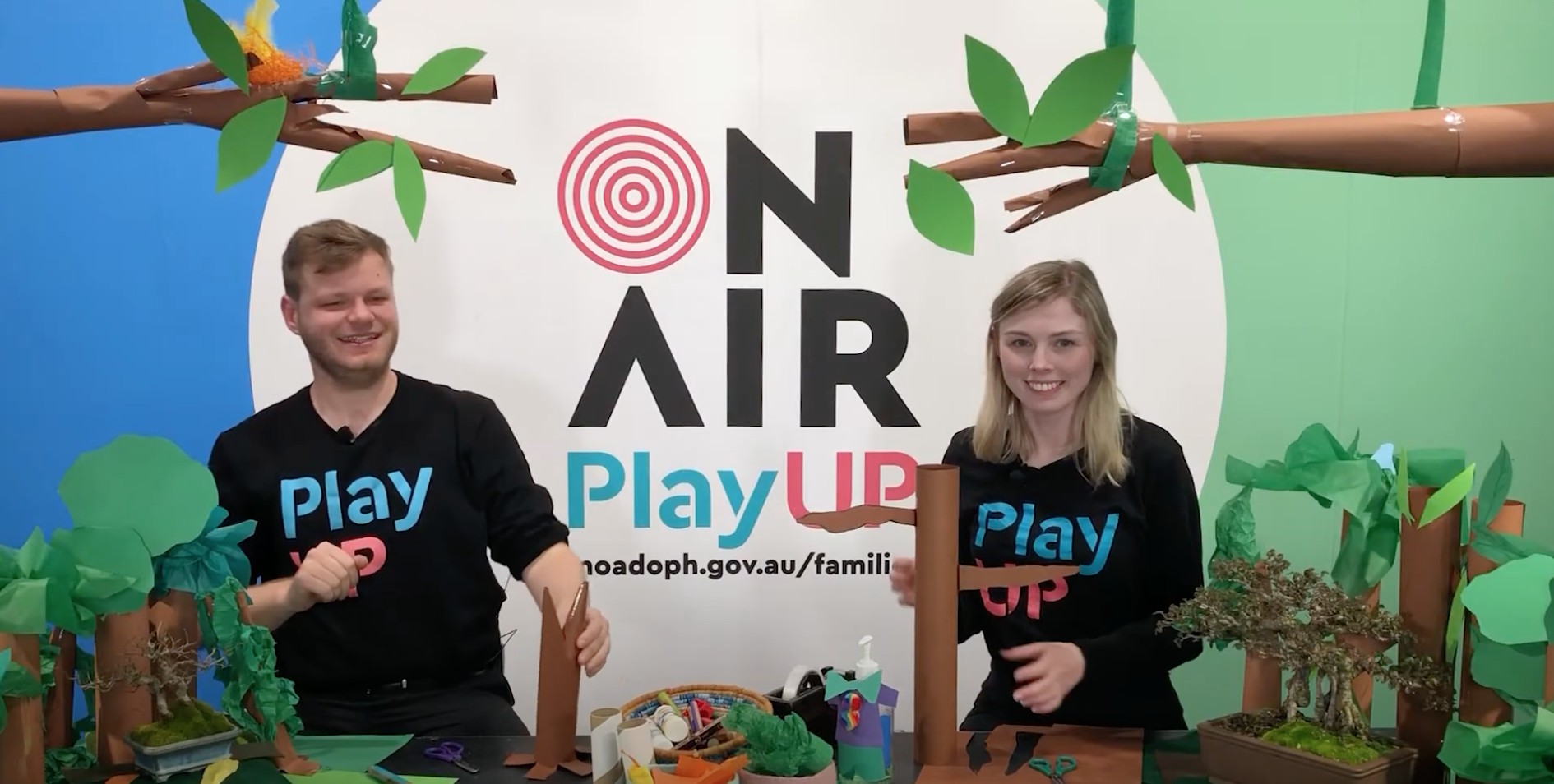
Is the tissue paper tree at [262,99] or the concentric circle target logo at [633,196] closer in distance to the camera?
the tissue paper tree at [262,99]

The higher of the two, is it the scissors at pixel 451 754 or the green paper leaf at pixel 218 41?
the green paper leaf at pixel 218 41

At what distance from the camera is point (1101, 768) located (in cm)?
169

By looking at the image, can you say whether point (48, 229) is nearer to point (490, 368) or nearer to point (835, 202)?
point (490, 368)

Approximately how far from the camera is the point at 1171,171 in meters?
1.54

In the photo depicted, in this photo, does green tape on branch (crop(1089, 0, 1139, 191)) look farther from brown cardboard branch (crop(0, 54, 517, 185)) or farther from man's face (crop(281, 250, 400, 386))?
man's face (crop(281, 250, 400, 386))

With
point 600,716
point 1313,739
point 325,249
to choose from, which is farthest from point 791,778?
point 325,249

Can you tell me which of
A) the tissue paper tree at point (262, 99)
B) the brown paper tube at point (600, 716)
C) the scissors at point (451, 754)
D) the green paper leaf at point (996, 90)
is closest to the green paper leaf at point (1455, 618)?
the green paper leaf at point (996, 90)

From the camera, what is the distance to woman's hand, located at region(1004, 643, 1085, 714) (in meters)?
1.92

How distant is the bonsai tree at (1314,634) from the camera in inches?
61.9

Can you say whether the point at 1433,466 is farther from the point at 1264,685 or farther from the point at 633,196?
the point at 633,196

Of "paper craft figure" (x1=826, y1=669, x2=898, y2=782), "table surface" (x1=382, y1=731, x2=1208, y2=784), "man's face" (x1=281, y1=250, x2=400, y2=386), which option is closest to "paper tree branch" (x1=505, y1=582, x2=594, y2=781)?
"table surface" (x1=382, y1=731, x2=1208, y2=784)

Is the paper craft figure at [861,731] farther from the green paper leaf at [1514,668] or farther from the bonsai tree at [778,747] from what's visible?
the green paper leaf at [1514,668]

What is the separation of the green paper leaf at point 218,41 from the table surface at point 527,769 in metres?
1.03

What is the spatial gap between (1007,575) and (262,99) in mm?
1290
